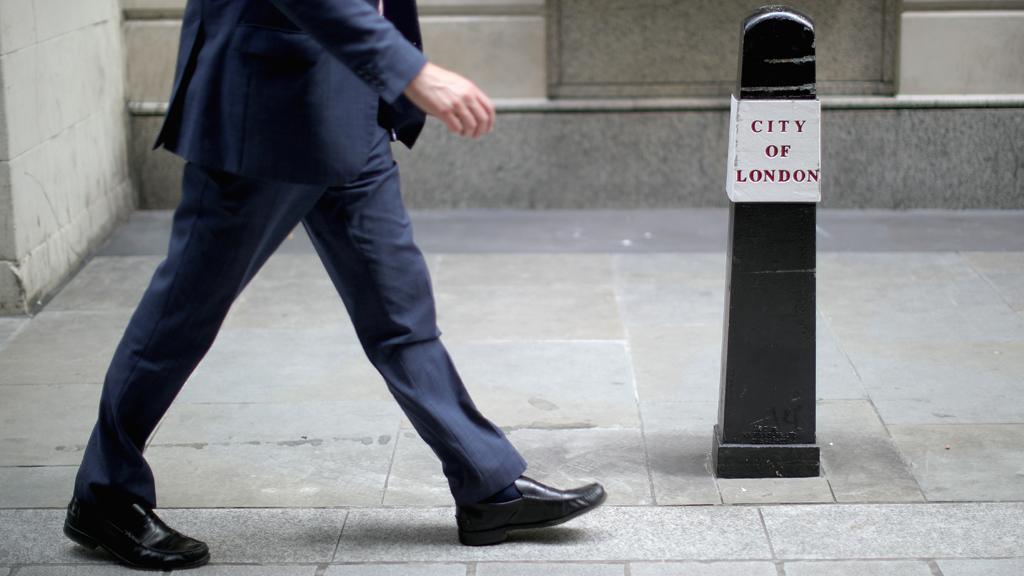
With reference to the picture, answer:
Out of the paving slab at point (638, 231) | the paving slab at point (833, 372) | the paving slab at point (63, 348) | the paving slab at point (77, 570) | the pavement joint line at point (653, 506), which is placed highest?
the paving slab at point (638, 231)

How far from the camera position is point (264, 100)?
11.3 feet

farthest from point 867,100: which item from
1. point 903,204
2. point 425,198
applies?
point 425,198

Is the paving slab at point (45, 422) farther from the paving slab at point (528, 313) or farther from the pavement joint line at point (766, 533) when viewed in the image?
the pavement joint line at point (766, 533)

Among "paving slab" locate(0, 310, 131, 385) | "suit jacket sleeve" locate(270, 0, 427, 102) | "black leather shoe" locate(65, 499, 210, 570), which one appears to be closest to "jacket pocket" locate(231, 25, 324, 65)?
"suit jacket sleeve" locate(270, 0, 427, 102)

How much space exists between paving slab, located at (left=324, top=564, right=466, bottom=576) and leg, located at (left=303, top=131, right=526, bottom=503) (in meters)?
0.20

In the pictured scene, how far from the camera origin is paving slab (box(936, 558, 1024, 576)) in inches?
143

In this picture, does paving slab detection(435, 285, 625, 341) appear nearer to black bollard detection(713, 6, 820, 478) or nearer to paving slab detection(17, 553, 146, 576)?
black bollard detection(713, 6, 820, 478)

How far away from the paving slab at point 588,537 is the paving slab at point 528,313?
177cm

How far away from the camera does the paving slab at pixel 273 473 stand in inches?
166

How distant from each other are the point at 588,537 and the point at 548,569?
0.23 meters

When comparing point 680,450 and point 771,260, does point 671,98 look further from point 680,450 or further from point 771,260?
point 771,260

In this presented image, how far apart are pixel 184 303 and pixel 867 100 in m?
5.24

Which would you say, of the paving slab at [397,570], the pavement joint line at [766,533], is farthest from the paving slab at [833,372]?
the paving slab at [397,570]

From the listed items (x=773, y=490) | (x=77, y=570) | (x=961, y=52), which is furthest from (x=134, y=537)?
(x=961, y=52)
